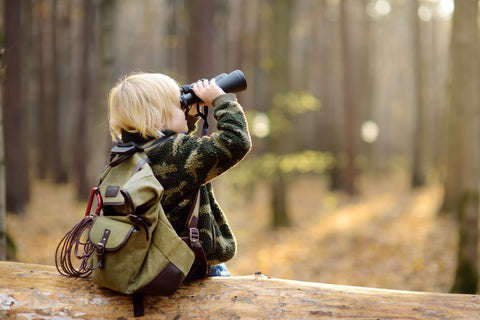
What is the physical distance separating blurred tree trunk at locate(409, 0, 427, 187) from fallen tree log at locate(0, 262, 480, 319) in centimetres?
1321

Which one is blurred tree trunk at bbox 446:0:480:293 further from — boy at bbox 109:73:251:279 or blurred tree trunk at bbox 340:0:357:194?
blurred tree trunk at bbox 340:0:357:194

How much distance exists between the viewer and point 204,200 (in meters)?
2.29

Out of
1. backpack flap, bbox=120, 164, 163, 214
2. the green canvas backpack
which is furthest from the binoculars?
backpack flap, bbox=120, 164, 163, 214

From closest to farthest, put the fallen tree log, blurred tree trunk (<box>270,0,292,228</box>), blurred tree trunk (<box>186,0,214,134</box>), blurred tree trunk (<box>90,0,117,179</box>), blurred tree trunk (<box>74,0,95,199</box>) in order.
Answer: the fallen tree log < blurred tree trunk (<box>186,0,214,134</box>) < blurred tree trunk (<box>90,0,117,179</box>) < blurred tree trunk (<box>270,0,292,228</box>) < blurred tree trunk (<box>74,0,95,199</box>)

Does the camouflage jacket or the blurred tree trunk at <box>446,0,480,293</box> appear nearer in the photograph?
the camouflage jacket

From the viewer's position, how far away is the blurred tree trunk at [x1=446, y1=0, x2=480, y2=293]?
482cm

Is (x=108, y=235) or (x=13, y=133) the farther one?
(x=13, y=133)

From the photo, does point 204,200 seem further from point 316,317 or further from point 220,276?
point 316,317

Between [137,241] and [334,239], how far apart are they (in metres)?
7.56

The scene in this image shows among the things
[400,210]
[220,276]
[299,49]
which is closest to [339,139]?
[400,210]

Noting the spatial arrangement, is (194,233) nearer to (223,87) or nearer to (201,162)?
(201,162)

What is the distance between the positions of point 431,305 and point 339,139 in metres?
16.0

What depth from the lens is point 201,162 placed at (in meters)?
2.08

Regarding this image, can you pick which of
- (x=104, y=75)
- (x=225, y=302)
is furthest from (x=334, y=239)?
(x=225, y=302)
